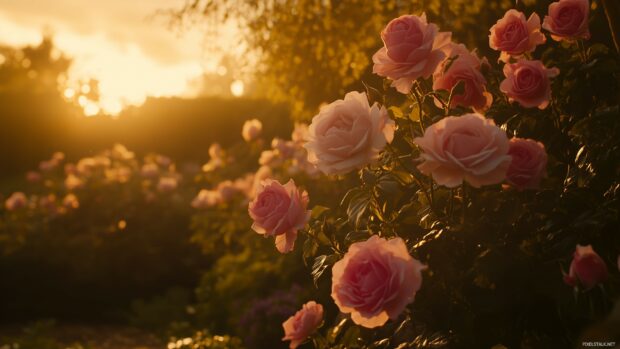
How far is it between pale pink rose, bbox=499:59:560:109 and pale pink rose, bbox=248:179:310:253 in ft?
2.75

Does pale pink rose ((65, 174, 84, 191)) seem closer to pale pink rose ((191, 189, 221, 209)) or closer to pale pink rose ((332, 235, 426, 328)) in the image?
pale pink rose ((191, 189, 221, 209))

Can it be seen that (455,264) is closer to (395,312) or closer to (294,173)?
(395,312)

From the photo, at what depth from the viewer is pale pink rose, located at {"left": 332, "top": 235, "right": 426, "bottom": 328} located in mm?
1696

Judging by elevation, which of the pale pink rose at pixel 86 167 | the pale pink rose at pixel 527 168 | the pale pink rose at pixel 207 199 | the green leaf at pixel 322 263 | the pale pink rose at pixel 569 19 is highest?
the pale pink rose at pixel 86 167

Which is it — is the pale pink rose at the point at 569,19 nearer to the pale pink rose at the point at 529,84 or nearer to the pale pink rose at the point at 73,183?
the pale pink rose at the point at 529,84

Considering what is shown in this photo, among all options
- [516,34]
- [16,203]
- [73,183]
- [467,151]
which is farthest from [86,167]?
[467,151]

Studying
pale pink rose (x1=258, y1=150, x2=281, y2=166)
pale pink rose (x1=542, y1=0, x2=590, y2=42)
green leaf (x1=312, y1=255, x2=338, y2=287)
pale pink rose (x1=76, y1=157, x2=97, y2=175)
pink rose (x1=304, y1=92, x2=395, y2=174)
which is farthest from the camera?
pale pink rose (x1=76, y1=157, x2=97, y2=175)

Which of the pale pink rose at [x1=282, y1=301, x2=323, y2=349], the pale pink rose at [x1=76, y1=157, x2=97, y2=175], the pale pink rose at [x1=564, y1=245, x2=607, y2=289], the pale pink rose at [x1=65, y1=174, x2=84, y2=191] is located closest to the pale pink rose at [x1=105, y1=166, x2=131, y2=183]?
the pale pink rose at [x1=76, y1=157, x2=97, y2=175]

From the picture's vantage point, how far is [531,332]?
2.20 metres

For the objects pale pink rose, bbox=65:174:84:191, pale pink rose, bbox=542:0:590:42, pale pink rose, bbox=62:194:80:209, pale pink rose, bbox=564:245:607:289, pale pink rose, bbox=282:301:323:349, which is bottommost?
pale pink rose, bbox=564:245:607:289

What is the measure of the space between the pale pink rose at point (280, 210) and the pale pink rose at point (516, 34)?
101 cm

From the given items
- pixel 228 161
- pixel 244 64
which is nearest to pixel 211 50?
pixel 244 64

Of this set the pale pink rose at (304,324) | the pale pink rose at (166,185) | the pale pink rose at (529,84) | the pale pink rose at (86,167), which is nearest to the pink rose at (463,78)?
the pale pink rose at (529,84)

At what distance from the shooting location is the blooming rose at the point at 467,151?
5.52ft
